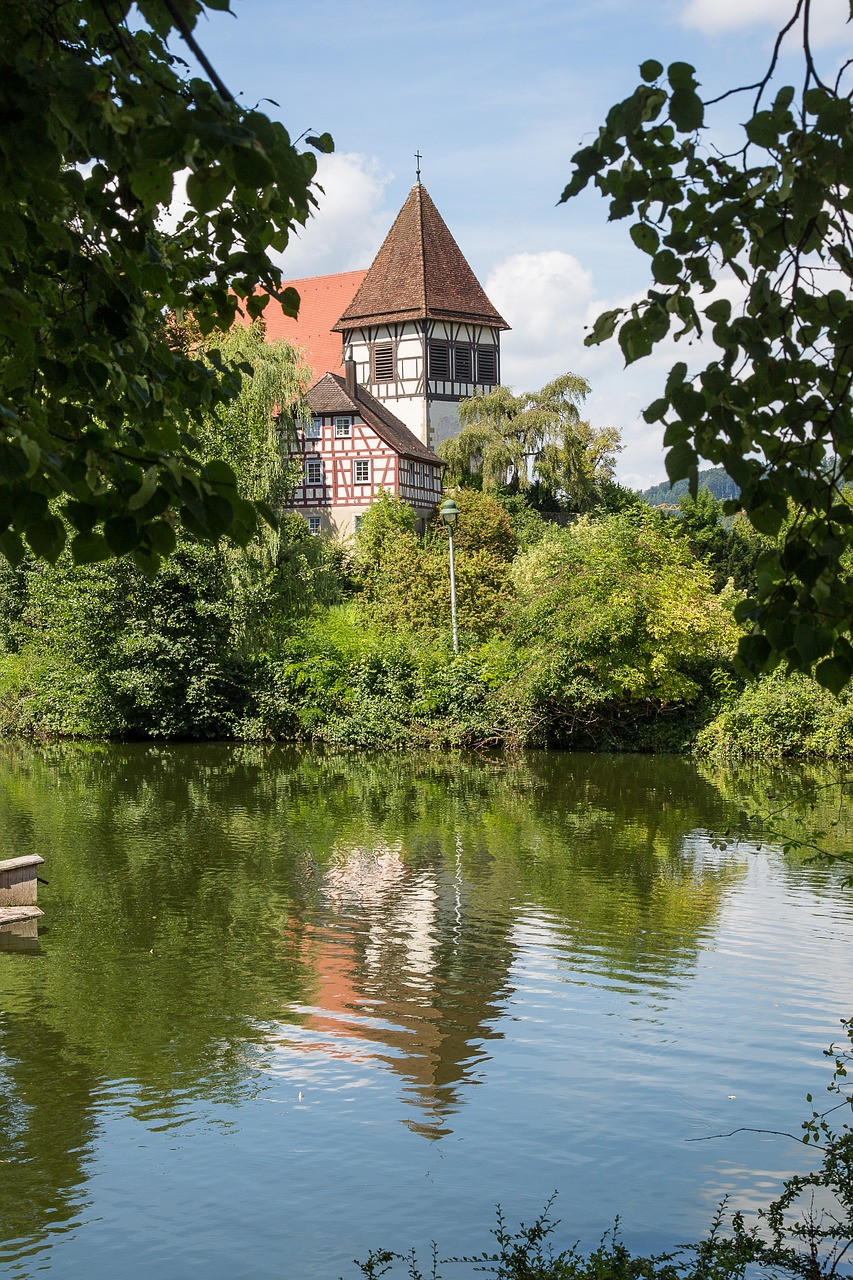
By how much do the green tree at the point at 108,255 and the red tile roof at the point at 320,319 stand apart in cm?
5622

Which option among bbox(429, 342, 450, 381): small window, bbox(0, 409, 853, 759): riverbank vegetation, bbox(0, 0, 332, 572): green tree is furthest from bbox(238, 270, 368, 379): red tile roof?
bbox(0, 0, 332, 572): green tree

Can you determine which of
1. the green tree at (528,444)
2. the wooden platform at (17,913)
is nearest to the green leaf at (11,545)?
the wooden platform at (17,913)

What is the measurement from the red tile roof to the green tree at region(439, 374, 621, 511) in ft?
39.8

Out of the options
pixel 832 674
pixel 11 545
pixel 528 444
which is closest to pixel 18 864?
pixel 11 545

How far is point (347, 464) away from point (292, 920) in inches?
1555

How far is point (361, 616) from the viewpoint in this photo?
121ft

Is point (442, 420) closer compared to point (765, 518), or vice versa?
point (765, 518)

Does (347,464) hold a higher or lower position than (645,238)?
higher

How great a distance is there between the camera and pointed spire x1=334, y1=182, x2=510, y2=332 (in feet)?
181

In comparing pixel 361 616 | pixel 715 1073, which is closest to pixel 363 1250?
pixel 715 1073

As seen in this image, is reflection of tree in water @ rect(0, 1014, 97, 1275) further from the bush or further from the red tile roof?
the red tile roof

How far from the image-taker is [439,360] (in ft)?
181

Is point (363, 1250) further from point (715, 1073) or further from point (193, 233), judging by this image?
point (193, 233)

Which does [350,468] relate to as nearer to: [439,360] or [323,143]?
[439,360]
